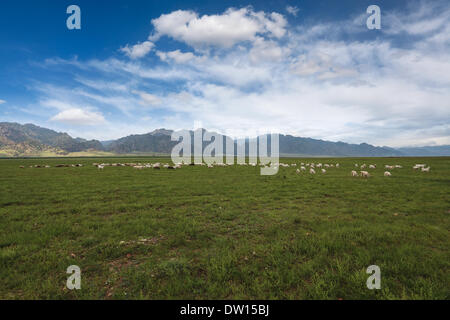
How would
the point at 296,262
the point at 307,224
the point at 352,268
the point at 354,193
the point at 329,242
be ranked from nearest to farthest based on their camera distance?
the point at 352,268
the point at 296,262
the point at 329,242
the point at 307,224
the point at 354,193

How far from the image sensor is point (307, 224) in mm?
8508

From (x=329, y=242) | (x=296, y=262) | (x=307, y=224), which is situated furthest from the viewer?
(x=307, y=224)

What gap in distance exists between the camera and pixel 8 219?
30.1 ft

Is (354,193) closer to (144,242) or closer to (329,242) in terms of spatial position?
(329,242)

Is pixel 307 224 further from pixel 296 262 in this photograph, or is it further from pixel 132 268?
pixel 132 268

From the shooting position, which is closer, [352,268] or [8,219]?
[352,268]
